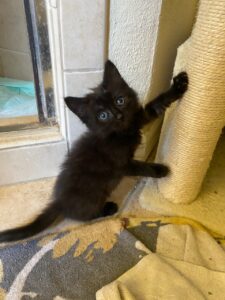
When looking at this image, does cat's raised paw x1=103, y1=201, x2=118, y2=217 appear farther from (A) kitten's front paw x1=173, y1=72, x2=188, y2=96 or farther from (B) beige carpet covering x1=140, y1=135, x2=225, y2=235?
(A) kitten's front paw x1=173, y1=72, x2=188, y2=96

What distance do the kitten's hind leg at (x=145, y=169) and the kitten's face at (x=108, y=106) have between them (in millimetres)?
157

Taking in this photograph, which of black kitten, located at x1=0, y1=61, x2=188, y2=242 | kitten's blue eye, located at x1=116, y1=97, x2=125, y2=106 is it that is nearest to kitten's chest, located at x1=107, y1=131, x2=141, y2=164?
black kitten, located at x1=0, y1=61, x2=188, y2=242

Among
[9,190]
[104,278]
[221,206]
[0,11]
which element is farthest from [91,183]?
[0,11]

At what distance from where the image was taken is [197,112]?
842 millimetres

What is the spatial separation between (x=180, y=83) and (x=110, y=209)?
527 mm

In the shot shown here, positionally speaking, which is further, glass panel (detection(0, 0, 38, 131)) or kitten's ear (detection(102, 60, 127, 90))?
glass panel (detection(0, 0, 38, 131))

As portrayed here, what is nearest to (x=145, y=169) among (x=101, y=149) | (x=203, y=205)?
(x=101, y=149)

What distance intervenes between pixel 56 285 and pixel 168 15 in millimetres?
944

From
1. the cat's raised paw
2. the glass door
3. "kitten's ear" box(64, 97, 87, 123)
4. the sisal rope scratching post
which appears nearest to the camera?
the sisal rope scratching post

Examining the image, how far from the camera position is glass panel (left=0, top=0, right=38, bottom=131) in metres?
1.00

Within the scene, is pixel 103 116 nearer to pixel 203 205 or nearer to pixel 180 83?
pixel 180 83

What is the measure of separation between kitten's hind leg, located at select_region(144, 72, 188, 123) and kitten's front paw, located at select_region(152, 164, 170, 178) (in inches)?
7.3

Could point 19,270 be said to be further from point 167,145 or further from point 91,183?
point 167,145

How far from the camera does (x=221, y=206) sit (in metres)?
1.12
